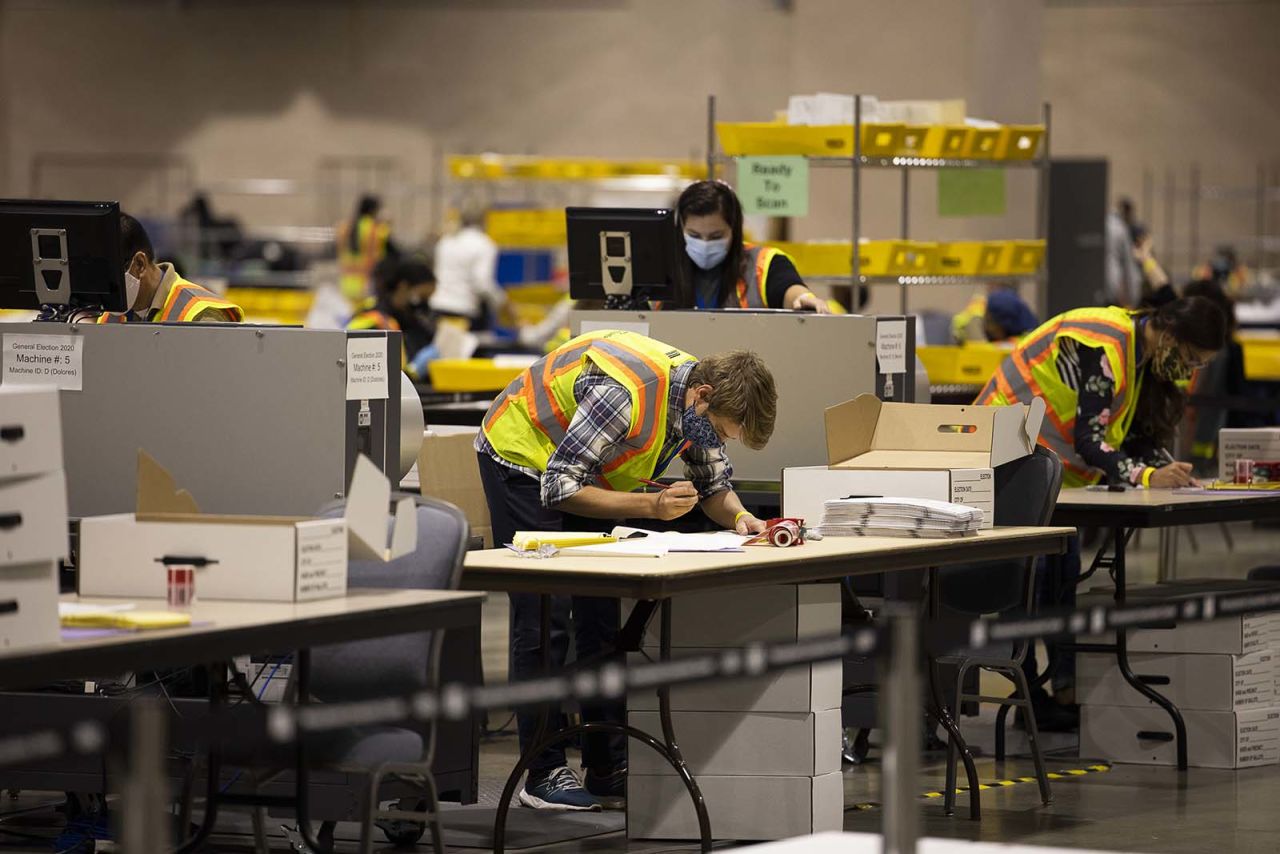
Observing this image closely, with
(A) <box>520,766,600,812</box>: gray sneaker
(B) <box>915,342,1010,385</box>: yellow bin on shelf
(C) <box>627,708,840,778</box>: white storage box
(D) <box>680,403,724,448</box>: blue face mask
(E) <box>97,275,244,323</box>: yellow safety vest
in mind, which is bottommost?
(A) <box>520,766,600,812</box>: gray sneaker

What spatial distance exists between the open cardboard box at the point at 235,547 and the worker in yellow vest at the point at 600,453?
97 centimetres

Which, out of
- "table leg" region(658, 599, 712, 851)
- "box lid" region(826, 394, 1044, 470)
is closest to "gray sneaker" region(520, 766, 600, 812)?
"table leg" region(658, 599, 712, 851)

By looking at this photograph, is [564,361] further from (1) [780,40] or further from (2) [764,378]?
(1) [780,40]

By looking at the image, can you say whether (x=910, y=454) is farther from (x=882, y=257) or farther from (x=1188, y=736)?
Answer: (x=882, y=257)

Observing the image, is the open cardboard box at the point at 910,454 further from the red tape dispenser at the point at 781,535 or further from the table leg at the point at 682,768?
the table leg at the point at 682,768

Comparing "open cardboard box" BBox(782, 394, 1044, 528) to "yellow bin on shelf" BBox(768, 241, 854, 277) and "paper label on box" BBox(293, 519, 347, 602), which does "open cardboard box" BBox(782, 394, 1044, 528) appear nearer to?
"paper label on box" BBox(293, 519, 347, 602)

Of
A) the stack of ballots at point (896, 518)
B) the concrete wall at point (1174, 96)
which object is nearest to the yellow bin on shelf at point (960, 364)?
the stack of ballots at point (896, 518)

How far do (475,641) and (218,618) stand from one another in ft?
4.73

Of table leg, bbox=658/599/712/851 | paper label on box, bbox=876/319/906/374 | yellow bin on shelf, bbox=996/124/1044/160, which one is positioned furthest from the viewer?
yellow bin on shelf, bbox=996/124/1044/160

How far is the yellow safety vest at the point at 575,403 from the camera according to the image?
15.8 feet

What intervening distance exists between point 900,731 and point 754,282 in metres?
3.36

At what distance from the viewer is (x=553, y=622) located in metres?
5.38

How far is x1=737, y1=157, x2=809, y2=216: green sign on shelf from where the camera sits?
7.55 metres

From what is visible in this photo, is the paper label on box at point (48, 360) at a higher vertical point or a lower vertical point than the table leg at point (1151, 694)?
higher
